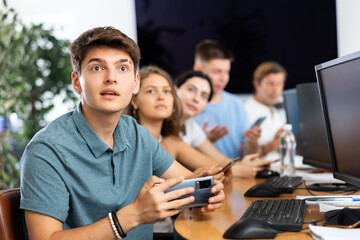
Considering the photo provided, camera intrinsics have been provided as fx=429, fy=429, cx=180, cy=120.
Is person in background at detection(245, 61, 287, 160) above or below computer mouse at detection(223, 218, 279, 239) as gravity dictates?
above

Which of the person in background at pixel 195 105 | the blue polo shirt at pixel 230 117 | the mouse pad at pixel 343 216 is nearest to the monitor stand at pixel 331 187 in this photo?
the mouse pad at pixel 343 216

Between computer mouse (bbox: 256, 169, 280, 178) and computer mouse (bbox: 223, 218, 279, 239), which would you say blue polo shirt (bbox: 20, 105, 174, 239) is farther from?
computer mouse (bbox: 256, 169, 280, 178)

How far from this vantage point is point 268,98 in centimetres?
380

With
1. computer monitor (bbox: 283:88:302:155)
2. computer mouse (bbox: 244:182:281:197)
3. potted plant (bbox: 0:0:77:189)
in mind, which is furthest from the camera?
potted plant (bbox: 0:0:77:189)

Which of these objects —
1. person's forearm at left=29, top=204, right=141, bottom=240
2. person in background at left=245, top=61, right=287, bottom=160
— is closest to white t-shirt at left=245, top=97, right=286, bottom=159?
person in background at left=245, top=61, right=287, bottom=160

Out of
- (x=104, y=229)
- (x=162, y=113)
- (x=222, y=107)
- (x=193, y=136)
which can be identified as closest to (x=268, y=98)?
(x=222, y=107)

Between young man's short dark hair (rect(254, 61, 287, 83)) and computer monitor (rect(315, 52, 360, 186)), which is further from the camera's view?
young man's short dark hair (rect(254, 61, 287, 83))

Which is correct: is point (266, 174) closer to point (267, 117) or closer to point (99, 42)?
point (99, 42)

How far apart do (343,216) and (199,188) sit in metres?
0.41

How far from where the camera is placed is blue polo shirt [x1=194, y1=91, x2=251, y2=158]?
379cm

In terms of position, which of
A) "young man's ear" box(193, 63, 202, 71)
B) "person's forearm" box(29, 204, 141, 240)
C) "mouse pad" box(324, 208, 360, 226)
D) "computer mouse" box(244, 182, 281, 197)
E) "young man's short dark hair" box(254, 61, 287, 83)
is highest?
"young man's ear" box(193, 63, 202, 71)

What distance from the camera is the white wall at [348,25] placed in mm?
3650

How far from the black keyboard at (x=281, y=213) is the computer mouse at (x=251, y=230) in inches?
2.2

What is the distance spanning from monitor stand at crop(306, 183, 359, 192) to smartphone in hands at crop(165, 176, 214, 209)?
0.63 m
